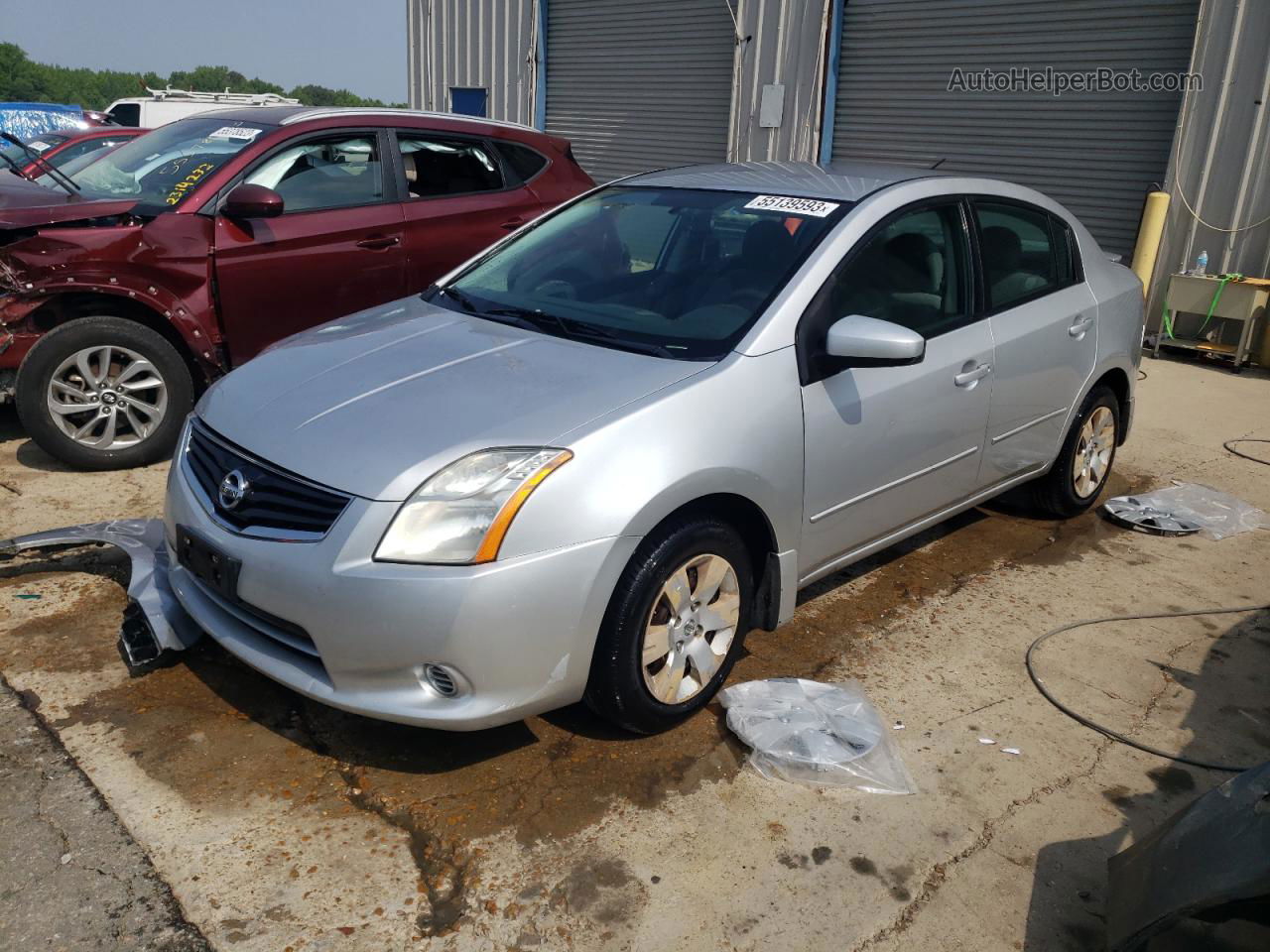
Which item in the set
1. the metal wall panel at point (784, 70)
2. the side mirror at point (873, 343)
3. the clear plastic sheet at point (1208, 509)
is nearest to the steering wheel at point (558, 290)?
the side mirror at point (873, 343)

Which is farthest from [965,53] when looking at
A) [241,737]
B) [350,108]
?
[241,737]

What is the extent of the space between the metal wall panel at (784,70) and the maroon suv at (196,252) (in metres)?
6.44

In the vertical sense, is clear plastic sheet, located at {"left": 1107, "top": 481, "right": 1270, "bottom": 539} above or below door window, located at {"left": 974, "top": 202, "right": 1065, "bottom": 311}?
below

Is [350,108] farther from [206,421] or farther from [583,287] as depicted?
[206,421]

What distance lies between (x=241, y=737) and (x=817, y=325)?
214 cm

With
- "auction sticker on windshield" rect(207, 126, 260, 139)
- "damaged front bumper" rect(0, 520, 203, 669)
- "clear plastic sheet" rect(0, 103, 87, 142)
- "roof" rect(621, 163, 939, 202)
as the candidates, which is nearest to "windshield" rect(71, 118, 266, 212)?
"auction sticker on windshield" rect(207, 126, 260, 139)

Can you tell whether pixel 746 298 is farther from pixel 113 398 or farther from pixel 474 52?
pixel 474 52

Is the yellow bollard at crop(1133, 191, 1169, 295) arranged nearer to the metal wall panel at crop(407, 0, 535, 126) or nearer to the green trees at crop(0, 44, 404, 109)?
the metal wall panel at crop(407, 0, 535, 126)

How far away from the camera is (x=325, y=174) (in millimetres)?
5586

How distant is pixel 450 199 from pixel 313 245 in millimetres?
923

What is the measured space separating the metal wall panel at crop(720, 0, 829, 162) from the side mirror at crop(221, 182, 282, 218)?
23.9ft

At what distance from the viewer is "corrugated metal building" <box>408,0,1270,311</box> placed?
872cm

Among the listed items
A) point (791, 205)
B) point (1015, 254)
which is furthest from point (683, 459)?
point (1015, 254)

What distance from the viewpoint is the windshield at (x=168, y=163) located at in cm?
530
